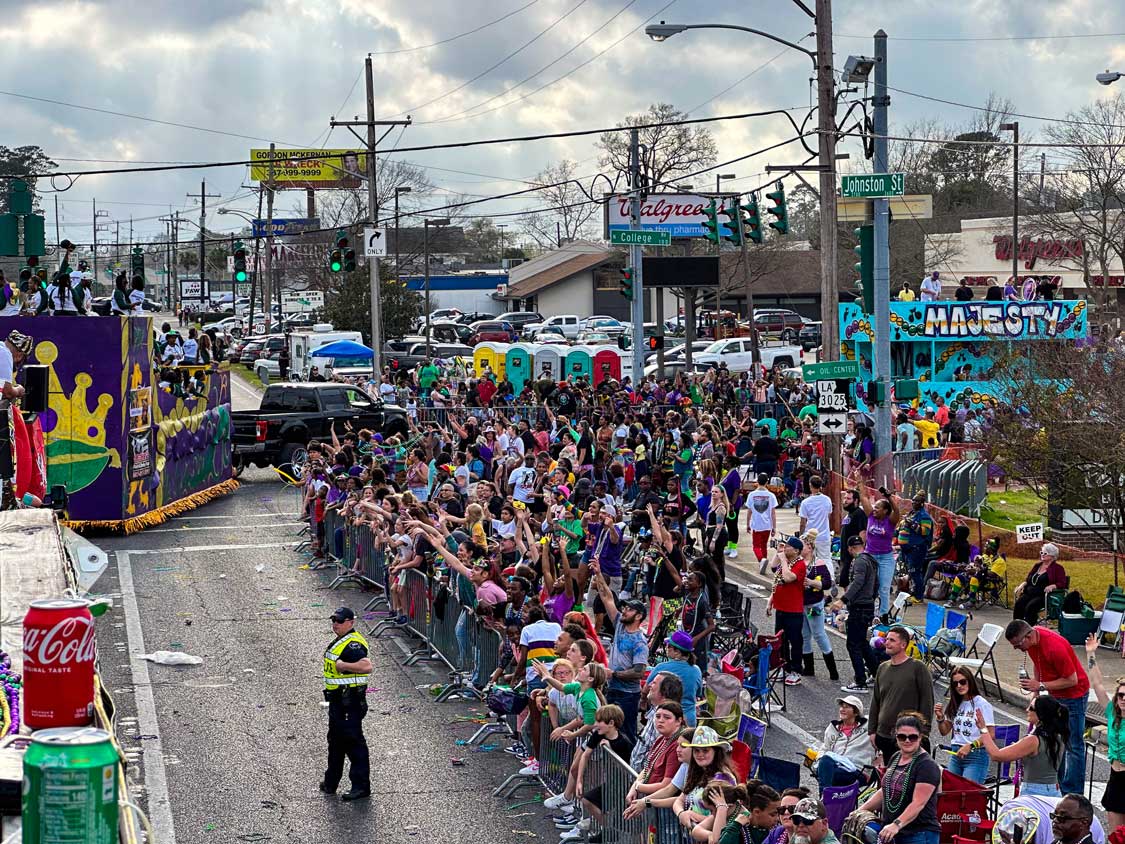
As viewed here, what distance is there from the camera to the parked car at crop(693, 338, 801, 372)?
182 feet

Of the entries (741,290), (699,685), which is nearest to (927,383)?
(699,685)

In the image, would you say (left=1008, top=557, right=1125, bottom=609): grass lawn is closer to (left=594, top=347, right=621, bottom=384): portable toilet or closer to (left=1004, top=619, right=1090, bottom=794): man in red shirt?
(left=1004, top=619, right=1090, bottom=794): man in red shirt

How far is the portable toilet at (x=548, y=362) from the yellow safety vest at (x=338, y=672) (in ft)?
103

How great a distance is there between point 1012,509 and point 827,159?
8280mm

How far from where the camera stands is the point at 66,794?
495 cm

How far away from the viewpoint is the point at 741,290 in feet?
285

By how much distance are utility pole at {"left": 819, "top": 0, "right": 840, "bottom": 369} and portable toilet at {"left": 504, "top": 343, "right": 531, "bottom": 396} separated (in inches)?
865

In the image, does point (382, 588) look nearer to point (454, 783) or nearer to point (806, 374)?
point (806, 374)

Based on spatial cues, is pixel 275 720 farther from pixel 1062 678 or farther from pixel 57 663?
pixel 57 663

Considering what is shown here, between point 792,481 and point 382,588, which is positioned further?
point 792,481

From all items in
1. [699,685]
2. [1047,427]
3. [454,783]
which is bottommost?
[454,783]

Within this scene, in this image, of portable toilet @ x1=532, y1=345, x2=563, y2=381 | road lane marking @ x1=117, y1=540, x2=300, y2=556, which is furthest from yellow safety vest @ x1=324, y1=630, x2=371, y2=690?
portable toilet @ x1=532, y1=345, x2=563, y2=381

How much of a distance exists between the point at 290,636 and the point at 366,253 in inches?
885

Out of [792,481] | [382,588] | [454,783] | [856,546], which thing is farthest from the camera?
[792,481]
